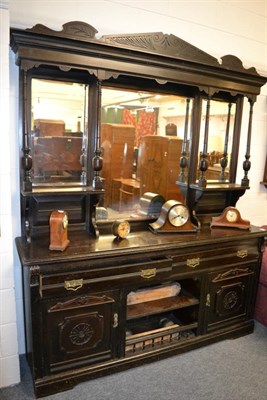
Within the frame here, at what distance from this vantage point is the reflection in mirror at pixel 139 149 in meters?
2.14

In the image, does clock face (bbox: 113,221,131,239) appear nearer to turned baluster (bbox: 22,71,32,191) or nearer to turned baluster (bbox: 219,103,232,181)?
turned baluster (bbox: 22,71,32,191)

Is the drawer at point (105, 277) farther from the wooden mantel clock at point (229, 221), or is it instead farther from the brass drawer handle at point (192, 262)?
the wooden mantel clock at point (229, 221)

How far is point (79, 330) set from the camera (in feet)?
5.99

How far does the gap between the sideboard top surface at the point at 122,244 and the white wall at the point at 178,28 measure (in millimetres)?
196

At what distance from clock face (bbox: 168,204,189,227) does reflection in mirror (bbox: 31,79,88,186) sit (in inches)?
25.4

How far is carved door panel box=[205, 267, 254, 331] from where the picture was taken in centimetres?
223

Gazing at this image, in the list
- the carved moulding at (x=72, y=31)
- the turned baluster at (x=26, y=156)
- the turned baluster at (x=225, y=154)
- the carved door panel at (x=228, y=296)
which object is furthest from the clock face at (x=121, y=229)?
the carved moulding at (x=72, y=31)

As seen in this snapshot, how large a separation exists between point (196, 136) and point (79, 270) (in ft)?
4.39

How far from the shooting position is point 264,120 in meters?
2.82

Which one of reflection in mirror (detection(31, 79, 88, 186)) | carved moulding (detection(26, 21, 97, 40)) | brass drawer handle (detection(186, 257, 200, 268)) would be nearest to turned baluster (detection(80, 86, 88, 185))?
reflection in mirror (detection(31, 79, 88, 186))

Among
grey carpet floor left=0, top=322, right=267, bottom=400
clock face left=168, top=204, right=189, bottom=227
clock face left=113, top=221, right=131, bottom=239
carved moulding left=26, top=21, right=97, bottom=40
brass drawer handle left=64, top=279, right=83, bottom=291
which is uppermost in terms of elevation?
carved moulding left=26, top=21, right=97, bottom=40

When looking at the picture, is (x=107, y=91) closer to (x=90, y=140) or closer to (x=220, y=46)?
(x=90, y=140)

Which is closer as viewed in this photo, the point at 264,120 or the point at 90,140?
the point at 90,140

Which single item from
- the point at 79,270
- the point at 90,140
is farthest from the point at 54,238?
the point at 90,140
